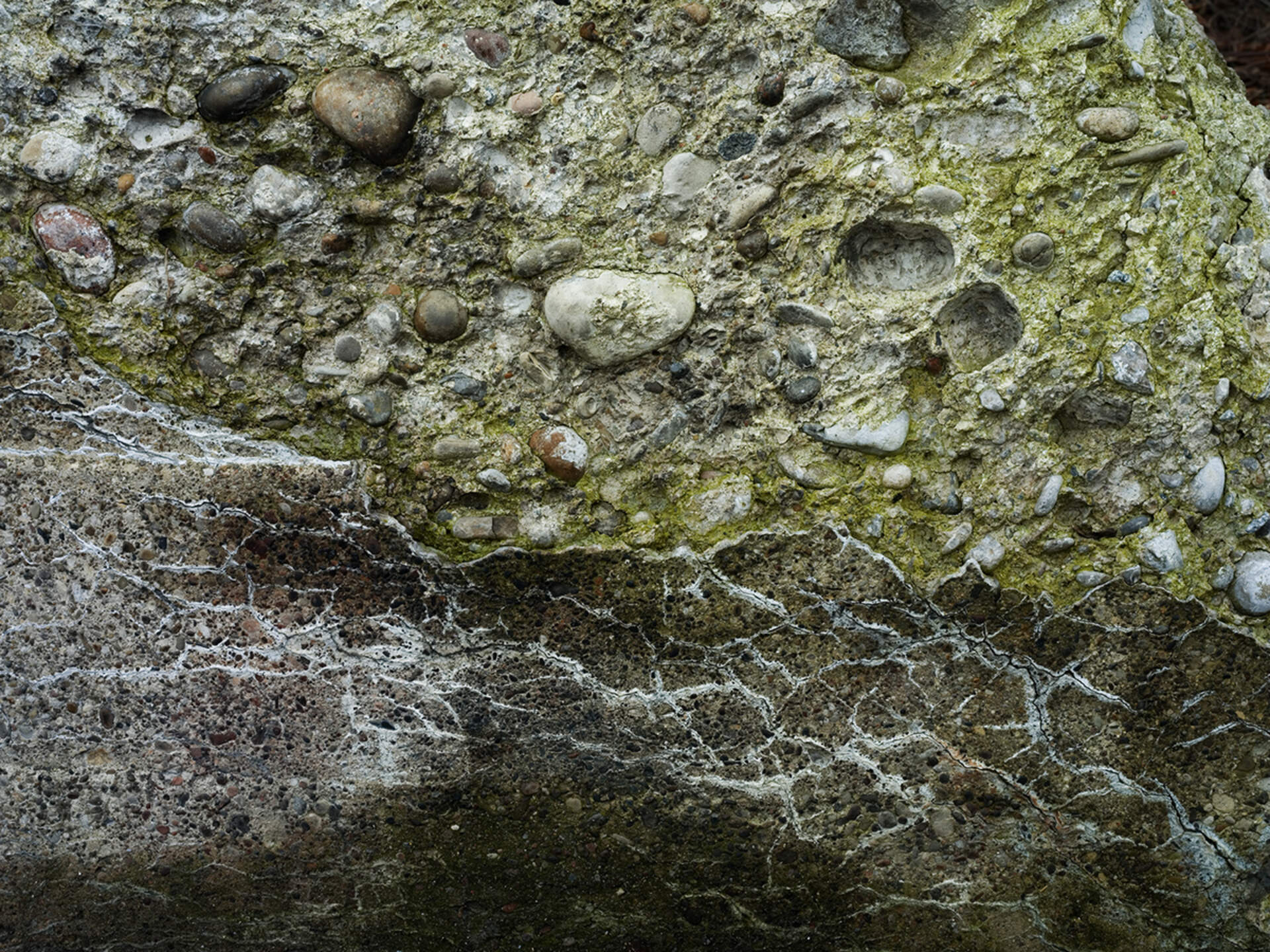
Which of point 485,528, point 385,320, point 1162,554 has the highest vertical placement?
point 385,320

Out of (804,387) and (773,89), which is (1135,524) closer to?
(804,387)

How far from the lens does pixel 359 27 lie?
4.75 feet

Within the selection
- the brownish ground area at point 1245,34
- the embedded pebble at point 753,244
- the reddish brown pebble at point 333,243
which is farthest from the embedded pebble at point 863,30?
the brownish ground area at point 1245,34

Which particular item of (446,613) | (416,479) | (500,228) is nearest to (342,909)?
(446,613)

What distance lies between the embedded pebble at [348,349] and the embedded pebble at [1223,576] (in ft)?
4.27

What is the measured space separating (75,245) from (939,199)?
1.23m

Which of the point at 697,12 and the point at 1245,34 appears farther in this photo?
the point at 1245,34

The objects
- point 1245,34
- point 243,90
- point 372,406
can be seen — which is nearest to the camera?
point 243,90

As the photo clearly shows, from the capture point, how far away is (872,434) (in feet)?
4.91

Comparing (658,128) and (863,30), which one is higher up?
(863,30)

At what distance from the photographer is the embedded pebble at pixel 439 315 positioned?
1.51 metres

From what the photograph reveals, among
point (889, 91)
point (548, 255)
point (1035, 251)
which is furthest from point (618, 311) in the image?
point (1035, 251)

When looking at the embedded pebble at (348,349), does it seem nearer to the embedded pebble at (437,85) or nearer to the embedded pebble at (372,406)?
the embedded pebble at (372,406)

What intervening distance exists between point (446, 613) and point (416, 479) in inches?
8.2
